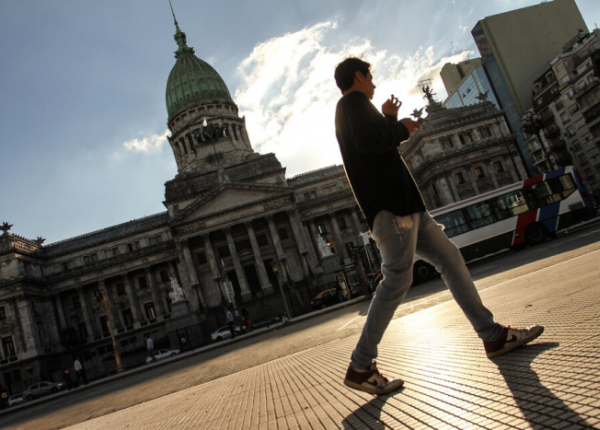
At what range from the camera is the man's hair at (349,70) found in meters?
3.43

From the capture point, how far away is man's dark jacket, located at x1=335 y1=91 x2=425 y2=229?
9.86 ft

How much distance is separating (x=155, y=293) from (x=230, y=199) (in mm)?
15528

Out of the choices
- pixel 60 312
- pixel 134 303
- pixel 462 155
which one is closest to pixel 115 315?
pixel 134 303

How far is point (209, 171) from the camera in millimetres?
50688

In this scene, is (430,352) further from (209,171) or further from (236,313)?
(209,171)

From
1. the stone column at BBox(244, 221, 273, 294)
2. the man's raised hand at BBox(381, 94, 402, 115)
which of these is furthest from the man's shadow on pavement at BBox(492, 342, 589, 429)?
the stone column at BBox(244, 221, 273, 294)

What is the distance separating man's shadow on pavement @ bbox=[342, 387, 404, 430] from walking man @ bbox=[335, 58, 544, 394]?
115 mm

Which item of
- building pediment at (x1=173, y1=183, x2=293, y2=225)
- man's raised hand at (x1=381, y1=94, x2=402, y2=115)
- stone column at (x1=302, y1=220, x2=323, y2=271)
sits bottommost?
man's raised hand at (x1=381, y1=94, x2=402, y2=115)

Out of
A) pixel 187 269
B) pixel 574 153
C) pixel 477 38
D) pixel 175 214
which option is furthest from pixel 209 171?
pixel 477 38

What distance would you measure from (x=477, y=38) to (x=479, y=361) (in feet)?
277

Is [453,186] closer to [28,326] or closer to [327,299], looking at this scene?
[327,299]

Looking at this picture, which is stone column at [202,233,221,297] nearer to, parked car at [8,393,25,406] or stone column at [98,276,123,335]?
stone column at [98,276,123,335]

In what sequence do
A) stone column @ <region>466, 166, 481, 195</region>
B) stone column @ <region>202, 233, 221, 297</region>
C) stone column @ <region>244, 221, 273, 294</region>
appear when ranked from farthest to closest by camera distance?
stone column @ <region>466, 166, 481, 195</region>, stone column @ <region>202, 233, 221, 297</region>, stone column @ <region>244, 221, 273, 294</region>

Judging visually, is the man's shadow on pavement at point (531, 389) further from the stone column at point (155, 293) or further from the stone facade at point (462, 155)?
the stone column at point (155, 293)
